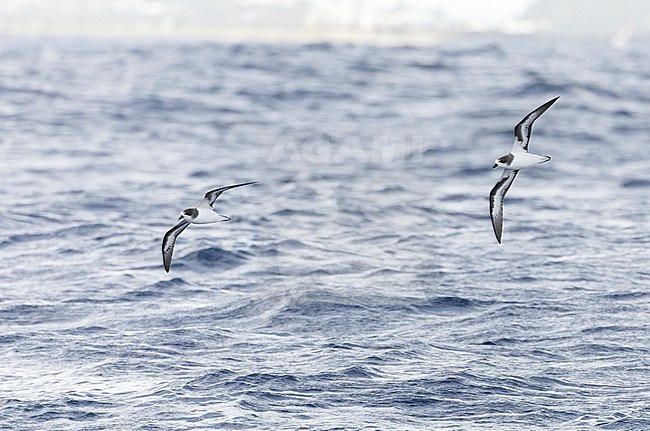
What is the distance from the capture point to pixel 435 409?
803 inches

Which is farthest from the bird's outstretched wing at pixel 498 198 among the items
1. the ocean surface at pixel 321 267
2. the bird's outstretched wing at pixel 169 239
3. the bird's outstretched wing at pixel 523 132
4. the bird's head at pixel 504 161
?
the bird's outstretched wing at pixel 169 239

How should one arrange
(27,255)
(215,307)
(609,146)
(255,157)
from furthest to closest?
(609,146)
(255,157)
(27,255)
(215,307)

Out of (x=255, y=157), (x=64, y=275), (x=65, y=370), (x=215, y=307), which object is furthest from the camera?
(x=255, y=157)

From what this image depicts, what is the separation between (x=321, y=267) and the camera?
30734 millimetres

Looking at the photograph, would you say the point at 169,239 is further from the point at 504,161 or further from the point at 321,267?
the point at 321,267

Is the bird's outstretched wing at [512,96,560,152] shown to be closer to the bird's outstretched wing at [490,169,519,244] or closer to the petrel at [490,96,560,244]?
the petrel at [490,96,560,244]

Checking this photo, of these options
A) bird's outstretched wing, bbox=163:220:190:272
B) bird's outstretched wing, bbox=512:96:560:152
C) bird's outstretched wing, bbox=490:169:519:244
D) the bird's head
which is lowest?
bird's outstretched wing, bbox=163:220:190:272

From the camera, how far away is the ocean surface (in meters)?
20.8

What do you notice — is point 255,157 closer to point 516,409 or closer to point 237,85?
point 237,85

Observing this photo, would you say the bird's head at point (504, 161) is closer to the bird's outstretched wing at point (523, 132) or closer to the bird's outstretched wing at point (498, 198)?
the bird's outstretched wing at point (523, 132)

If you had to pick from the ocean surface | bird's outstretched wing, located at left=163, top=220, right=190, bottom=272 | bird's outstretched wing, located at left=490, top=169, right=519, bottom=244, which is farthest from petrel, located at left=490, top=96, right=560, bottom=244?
bird's outstretched wing, located at left=163, top=220, right=190, bottom=272

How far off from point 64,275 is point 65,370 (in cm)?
771

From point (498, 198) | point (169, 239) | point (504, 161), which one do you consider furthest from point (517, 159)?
point (169, 239)

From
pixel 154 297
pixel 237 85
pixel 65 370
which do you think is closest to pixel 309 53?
pixel 237 85
